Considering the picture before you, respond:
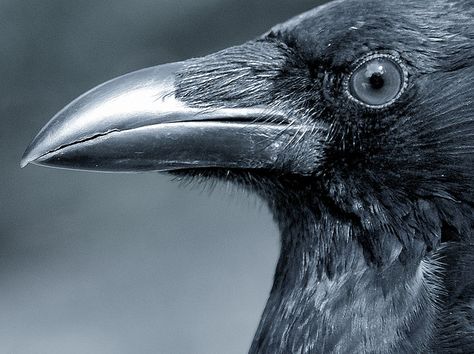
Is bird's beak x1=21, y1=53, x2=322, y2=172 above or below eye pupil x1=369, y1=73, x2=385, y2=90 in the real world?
below

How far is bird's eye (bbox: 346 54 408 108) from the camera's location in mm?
3008

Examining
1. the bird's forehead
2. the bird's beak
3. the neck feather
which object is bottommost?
the neck feather

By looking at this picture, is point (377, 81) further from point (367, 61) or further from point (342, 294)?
point (342, 294)

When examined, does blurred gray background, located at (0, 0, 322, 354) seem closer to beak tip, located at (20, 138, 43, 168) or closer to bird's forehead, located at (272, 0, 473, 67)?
beak tip, located at (20, 138, 43, 168)

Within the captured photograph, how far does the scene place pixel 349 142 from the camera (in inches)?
121

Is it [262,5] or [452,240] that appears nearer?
[452,240]

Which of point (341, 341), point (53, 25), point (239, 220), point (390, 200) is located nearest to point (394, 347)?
point (341, 341)

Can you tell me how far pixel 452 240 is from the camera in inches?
122

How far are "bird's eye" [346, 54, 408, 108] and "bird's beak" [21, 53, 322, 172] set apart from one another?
8.8 inches

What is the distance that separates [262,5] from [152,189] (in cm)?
130

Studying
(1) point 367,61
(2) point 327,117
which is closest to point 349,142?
(2) point 327,117

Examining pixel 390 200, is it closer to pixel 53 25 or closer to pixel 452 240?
pixel 452 240

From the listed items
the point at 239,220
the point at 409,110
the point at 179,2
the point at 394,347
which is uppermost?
the point at 179,2

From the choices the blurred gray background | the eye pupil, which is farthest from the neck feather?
the blurred gray background
